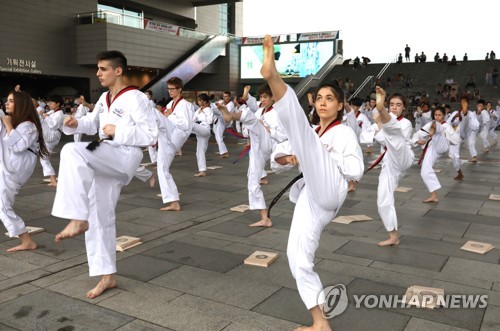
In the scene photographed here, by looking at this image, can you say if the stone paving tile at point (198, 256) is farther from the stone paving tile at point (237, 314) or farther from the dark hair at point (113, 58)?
the dark hair at point (113, 58)

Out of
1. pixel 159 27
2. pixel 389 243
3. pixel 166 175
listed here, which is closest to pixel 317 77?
pixel 159 27

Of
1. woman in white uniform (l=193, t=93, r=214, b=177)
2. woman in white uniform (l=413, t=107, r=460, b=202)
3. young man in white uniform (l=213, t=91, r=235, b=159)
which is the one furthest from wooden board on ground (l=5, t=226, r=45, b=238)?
young man in white uniform (l=213, t=91, r=235, b=159)

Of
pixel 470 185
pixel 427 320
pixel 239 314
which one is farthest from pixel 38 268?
pixel 470 185

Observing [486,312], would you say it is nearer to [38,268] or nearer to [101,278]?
[101,278]

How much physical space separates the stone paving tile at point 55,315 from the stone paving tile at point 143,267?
668 millimetres

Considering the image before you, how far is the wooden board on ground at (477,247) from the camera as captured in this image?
4.88 metres

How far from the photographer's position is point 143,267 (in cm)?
430

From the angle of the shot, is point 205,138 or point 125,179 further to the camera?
point 205,138

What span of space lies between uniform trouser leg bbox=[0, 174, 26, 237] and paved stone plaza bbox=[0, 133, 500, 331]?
0.27 metres

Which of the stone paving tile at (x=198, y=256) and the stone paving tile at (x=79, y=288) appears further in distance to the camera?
the stone paving tile at (x=198, y=256)

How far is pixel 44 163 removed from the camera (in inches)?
343

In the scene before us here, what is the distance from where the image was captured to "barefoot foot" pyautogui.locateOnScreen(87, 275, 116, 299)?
3.58m

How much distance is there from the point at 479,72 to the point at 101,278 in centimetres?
3070

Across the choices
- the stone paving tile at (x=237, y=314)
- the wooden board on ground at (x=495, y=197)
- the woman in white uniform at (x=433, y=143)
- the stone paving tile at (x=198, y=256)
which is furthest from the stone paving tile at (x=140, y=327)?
the wooden board on ground at (x=495, y=197)
